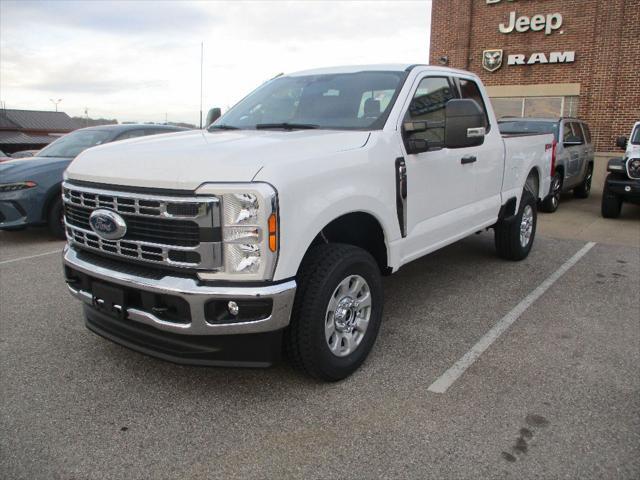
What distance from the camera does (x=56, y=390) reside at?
10.8 ft

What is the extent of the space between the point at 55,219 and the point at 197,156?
18.4ft

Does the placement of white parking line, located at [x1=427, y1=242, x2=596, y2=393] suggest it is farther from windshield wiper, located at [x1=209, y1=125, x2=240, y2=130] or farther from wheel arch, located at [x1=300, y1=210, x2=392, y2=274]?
windshield wiper, located at [x1=209, y1=125, x2=240, y2=130]

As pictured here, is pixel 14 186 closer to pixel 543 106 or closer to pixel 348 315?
pixel 348 315

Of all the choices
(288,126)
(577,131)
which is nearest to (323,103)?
(288,126)

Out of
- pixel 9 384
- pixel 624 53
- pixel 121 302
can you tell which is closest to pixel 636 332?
pixel 121 302

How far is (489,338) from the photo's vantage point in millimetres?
4090

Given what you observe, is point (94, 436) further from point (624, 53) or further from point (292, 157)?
point (624, 53)

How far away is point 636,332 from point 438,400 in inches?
81.7

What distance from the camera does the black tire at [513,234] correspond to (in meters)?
6.04

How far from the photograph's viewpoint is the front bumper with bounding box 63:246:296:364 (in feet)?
8.95

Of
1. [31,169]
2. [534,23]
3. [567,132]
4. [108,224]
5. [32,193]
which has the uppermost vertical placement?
[534,23]

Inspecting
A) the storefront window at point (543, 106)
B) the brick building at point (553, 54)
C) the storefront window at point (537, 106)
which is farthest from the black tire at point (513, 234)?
the storefront window at point (543, 106)

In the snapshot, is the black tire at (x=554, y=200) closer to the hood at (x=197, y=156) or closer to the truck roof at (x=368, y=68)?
the truck roof at (x=368, y=68)

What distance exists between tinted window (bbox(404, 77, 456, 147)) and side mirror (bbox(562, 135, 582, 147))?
6982 millimetres
